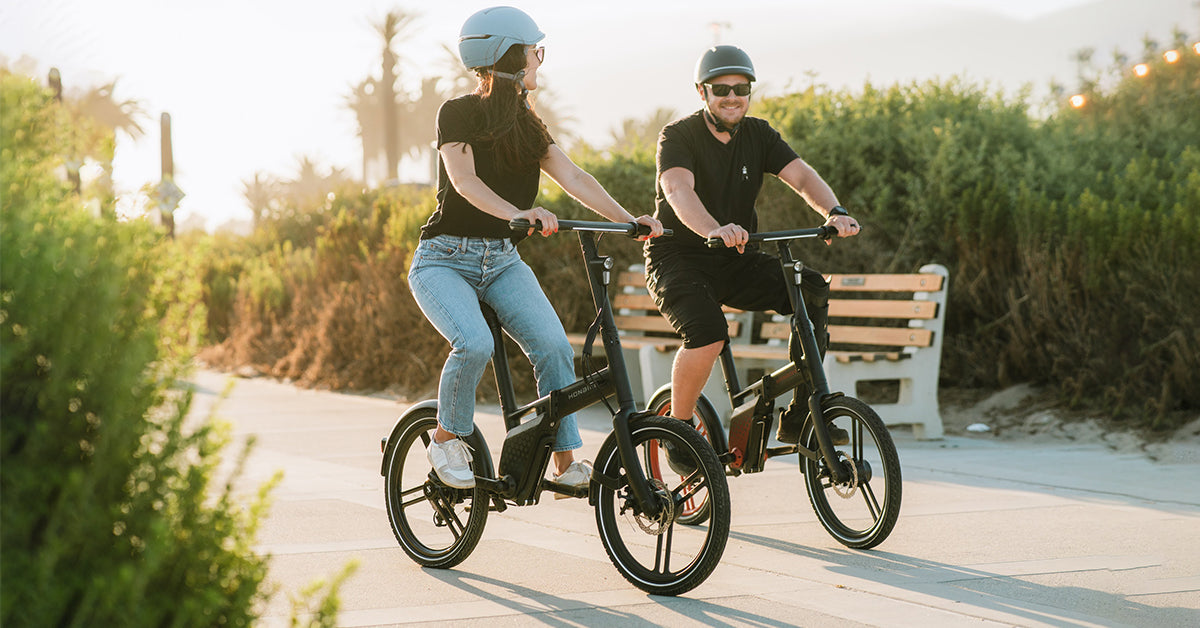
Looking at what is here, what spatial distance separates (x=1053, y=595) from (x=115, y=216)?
3.27 metres

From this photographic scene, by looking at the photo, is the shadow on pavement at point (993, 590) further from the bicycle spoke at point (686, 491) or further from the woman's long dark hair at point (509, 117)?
the woman's long dark hair at point (509, 117)

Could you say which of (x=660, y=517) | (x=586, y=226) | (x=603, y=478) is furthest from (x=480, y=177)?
(x=660, y=517)

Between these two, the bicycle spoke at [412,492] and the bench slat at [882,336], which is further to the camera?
the bench slat at [882,336]

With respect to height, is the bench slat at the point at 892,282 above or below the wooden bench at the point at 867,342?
above

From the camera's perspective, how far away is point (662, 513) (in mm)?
4215

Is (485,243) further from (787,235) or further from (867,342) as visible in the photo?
(867,342)

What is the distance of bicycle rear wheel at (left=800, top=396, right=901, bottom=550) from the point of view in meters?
4.73

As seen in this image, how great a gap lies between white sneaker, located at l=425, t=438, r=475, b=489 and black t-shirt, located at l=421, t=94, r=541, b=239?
747 millimetres

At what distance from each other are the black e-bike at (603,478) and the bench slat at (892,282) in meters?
3.64

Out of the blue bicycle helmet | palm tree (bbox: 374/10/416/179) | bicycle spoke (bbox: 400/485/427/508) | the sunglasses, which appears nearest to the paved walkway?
bicycle spoke (bbox: 400/485/427/508)

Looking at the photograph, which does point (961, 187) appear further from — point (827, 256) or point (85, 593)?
point (85, 593)

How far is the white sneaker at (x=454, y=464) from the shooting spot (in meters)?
4.60

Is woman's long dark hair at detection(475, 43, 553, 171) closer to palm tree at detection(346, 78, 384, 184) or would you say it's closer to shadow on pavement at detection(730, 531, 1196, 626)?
shadow on pavement at detection(730, 531, 1196, 626)

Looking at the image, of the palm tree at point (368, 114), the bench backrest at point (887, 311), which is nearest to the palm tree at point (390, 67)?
the palm tree at point (368, 114)
